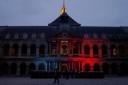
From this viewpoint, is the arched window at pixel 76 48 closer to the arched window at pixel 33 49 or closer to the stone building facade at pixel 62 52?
the stone building facade at pixel 62 52

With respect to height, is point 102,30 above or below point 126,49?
above

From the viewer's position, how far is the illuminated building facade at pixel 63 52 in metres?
57.1

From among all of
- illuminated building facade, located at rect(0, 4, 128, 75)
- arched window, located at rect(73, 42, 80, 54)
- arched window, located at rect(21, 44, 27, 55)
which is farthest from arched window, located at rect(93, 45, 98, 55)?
arched window, located at rect(21, 44, 27, 55)

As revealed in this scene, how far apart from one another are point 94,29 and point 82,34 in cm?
379

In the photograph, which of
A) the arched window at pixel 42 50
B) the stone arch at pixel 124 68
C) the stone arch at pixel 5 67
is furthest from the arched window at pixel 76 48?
the stone arch at pixel 5 67

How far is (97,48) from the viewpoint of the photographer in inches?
2325

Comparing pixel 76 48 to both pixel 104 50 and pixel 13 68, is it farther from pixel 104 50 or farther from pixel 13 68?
pixel 13 68

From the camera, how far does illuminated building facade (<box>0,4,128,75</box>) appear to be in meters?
57.1

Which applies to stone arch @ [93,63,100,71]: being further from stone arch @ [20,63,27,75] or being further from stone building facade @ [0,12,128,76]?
stone arch @ [20,63,27,75]

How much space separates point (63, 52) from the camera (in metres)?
57.8

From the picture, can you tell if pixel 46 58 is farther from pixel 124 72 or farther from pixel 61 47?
pixel 124 72

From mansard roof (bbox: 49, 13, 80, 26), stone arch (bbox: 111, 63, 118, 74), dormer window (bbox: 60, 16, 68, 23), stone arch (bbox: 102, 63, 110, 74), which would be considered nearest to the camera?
stone arch (bbox: 102, 63, 110, 74)

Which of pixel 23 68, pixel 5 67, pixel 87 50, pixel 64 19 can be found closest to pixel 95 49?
pixel 87 50

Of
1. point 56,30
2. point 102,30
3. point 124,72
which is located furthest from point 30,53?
point 124,72
